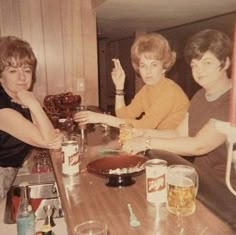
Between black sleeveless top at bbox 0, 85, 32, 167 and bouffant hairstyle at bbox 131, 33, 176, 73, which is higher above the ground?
bouffant hairstyle at bbox 131, 33, 176, 73

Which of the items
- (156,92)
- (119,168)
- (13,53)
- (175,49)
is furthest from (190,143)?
(175,49)

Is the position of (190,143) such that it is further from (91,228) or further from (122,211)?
(91,228)

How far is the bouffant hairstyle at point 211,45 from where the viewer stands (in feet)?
4.07

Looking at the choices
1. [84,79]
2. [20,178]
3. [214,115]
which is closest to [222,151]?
[214,115]

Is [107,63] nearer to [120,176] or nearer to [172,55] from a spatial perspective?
[172,55]

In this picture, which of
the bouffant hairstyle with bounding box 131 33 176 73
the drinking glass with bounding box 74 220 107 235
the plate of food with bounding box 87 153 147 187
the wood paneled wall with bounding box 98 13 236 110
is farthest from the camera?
the wood paneled wall with bounding box 98 13 236 110

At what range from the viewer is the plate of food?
95 cm

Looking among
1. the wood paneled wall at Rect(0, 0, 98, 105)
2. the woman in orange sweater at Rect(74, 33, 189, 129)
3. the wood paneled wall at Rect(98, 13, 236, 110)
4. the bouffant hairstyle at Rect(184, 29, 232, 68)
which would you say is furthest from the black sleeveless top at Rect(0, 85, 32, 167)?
the wood paneled wall at Rect(98, 13, 236, 110)

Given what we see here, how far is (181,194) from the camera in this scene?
77 centimetres

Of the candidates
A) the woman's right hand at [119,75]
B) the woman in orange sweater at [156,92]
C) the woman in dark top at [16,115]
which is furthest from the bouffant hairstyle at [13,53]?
the woman's right hand at [119,75]

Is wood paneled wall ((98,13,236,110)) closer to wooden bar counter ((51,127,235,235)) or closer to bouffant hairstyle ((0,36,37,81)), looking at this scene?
bouffant hairstyle ((0,36,37,81))

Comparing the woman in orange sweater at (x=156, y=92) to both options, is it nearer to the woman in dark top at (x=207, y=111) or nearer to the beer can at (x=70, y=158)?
the woman in dark top at (x=207, y=111)

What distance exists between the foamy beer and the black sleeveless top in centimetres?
95

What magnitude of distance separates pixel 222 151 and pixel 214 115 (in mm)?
144
